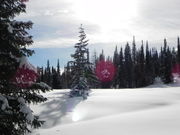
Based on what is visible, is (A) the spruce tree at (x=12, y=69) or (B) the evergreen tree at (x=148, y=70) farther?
(B) the evergreen tree at (x=148, y=70)

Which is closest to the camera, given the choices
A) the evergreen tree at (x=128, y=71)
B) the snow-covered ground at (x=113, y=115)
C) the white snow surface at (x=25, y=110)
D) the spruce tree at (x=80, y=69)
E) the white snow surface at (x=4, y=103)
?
the white snow surface at (x=4, y=103)

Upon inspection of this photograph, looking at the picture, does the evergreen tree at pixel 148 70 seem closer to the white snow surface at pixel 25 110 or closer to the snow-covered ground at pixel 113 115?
the snow-covered ground at pixel 113 115

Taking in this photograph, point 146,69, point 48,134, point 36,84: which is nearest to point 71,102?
point 48,134

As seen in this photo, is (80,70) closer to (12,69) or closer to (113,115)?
(113,115)

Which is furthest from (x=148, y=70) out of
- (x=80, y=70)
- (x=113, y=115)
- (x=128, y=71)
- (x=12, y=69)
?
(x=12, y=69)

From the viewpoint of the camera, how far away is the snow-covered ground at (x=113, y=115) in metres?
17.1

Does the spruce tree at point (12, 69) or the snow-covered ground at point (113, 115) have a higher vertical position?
the spruce tree at point (12, 69)

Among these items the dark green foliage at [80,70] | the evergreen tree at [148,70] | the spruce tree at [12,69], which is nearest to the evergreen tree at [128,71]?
the evergreen tree at [148,70]

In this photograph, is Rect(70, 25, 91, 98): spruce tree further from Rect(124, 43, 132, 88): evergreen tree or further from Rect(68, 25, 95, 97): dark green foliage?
Rect(124, 43, 132, 88): evergreen tree

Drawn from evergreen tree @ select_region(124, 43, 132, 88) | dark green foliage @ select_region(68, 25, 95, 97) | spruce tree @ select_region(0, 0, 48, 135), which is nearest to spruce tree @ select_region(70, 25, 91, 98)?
dark green foliage @ select_region(68, 25, 95, 97)

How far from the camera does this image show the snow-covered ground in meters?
17.1

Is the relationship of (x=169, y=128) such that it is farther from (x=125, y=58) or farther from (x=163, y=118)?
(x=125, y=58)

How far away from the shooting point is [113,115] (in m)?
23.0

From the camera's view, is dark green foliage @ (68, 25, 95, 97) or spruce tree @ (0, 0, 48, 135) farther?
dark green foliage @ (68, 25, 95, 97)
